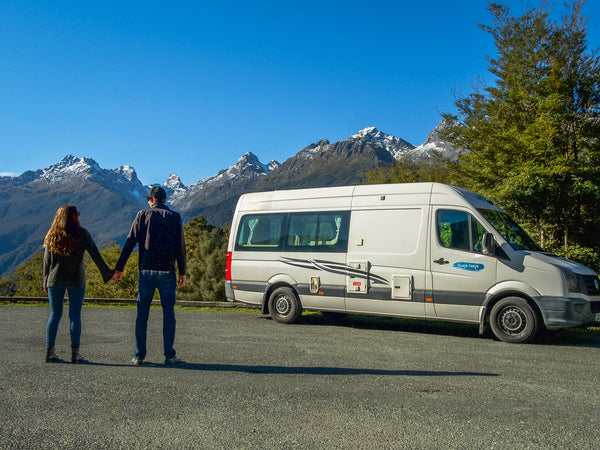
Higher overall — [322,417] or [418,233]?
[418,233]

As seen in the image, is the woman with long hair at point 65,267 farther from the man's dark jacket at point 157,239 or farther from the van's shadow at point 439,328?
the van's shadow at point 439,328

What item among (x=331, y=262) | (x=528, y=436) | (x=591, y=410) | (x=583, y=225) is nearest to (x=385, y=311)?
(x=331, y=262)

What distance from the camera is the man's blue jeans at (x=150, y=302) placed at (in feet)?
20.5

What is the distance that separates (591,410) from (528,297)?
380 cm

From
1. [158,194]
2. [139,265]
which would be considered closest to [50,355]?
[139,265]

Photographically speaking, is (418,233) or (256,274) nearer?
(418,233)

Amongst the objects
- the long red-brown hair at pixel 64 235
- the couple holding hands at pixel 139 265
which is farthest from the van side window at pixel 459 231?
the long red-brown hair at pixel 64 235

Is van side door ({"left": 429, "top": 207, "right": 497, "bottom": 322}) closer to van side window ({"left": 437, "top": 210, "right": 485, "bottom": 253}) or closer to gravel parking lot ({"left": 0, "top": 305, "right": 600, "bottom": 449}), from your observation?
van side window ({"left": 437, "top": 210, "right": 485, "bottom": 253})

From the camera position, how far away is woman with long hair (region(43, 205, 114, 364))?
629 centimetres

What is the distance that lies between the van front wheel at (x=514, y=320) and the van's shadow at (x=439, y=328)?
0.74 feet

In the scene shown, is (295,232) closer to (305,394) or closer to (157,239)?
(157,239)

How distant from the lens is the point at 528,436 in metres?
3.89

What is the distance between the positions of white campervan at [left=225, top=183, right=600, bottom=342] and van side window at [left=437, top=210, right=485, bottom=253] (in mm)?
17

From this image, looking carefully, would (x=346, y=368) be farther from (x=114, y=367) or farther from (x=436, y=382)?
(x=114, y=367)
